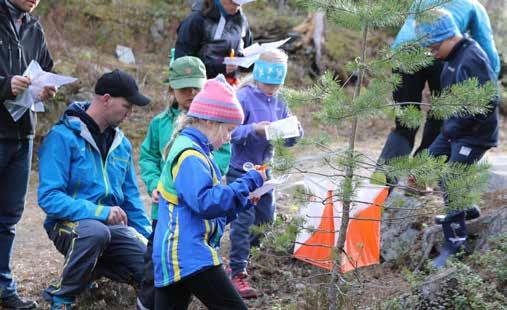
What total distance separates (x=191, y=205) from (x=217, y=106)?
1.68 feet

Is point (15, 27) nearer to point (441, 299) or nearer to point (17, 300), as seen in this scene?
point (17, 300)

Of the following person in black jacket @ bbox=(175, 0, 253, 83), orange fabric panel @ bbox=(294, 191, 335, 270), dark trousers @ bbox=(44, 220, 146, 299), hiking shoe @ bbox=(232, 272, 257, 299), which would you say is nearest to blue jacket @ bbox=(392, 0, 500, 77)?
person in black jacket @ bbox=(175, 0, 253, 83)

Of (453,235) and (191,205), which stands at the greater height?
(191,205)

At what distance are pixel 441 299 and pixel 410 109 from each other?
118 cm

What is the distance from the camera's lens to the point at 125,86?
13.5 ft

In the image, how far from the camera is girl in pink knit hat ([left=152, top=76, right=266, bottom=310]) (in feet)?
9.97

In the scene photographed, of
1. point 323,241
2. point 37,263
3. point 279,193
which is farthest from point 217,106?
point 279,193

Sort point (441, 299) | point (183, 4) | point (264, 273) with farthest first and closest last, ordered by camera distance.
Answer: point (183, 4) → point (264, 273) → point (441, 299)

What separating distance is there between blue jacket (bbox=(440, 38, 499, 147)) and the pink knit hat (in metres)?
1.92

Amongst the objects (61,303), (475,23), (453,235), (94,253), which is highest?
(475,23)

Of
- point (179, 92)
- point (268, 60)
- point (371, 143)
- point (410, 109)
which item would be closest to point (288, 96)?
point (410, 109)

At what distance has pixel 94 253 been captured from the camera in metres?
3.98

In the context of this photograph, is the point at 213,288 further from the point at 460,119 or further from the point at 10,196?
the point at 460,119

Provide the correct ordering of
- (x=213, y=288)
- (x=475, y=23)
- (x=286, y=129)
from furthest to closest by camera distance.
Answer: (x=475, y=23)
(x=286, y=129)
(x=213, y=288)
